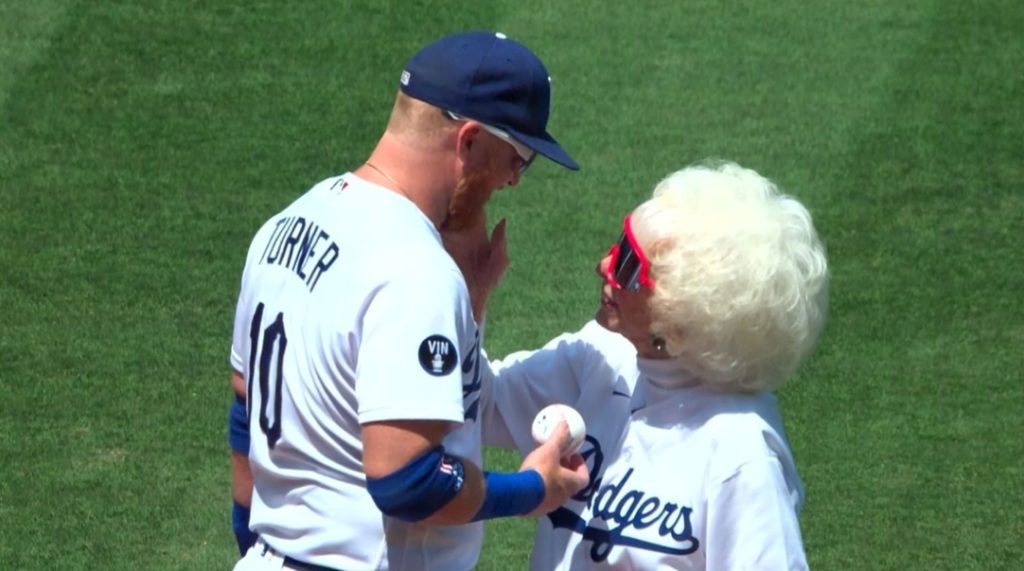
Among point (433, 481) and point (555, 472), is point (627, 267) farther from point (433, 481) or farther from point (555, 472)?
point (433, 481)

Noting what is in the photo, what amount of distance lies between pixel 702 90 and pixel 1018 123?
1.41 m

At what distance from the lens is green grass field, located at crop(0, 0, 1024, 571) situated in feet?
16.7

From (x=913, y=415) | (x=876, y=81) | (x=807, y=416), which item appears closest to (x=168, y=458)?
(x=807, y=416)

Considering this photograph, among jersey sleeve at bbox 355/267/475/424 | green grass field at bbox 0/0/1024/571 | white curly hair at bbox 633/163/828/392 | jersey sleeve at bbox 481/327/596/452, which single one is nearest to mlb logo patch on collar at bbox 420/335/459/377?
jersey sleeve at bbox 355/267/475/424

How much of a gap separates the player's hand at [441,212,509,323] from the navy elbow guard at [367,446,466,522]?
0.48m

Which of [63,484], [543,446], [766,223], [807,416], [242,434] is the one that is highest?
[766,223]

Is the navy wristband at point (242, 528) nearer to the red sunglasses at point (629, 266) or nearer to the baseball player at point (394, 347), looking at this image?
the baseball player at point (394, 347)

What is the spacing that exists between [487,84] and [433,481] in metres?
0.66

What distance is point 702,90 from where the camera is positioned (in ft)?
24.6

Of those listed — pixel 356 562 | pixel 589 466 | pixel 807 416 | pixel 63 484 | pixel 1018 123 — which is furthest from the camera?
pixel 1018 123

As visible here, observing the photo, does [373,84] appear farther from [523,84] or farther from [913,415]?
[523,84]

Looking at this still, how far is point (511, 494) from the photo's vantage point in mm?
2652

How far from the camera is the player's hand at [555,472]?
2715 millimetres

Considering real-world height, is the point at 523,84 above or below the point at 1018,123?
above
